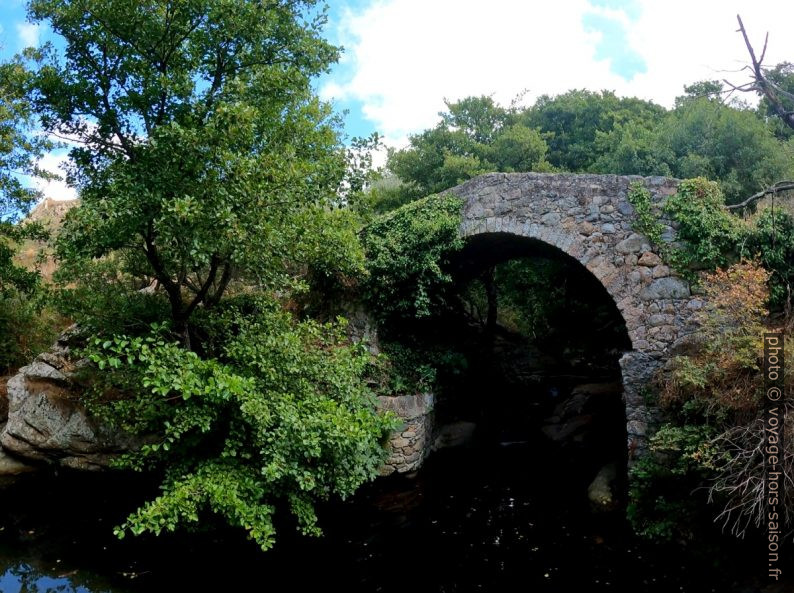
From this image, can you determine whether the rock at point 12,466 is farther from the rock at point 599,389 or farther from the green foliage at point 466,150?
the green foliage at point 466,150

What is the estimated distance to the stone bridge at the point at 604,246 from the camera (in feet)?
28.9

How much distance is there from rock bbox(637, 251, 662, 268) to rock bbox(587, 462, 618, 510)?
139 inches

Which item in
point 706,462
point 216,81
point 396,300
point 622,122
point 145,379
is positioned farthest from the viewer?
point 622,122

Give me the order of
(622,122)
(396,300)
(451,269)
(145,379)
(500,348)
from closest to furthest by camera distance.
Answer: (145,379) < (396,300) < (451,269) < (500,348) < (622,122)

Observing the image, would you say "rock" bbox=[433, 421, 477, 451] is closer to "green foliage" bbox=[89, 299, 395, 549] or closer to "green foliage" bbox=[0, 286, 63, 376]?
"green foliage" bbox=[89, 299, 395, 549]

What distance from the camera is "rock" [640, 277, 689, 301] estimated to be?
8883 mm

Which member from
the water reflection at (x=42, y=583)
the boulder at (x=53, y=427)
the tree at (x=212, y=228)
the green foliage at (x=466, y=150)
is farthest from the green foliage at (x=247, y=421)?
the green foliage at (x=466, y=150)

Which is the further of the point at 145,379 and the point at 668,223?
the point at 668,223

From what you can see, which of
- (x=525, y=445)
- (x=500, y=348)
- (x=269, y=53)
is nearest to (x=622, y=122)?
(x=500, y=348)

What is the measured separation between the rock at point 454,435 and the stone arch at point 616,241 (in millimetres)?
4835

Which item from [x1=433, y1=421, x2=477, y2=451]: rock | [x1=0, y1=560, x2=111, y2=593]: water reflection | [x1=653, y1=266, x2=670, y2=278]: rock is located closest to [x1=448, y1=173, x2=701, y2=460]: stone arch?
[x1=653, y1=266, x2=670, y2=278]: rock

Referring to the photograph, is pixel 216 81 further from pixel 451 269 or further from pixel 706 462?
pixel 706 462

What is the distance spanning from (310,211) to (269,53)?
2.33 m

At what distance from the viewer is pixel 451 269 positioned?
39.9ft
